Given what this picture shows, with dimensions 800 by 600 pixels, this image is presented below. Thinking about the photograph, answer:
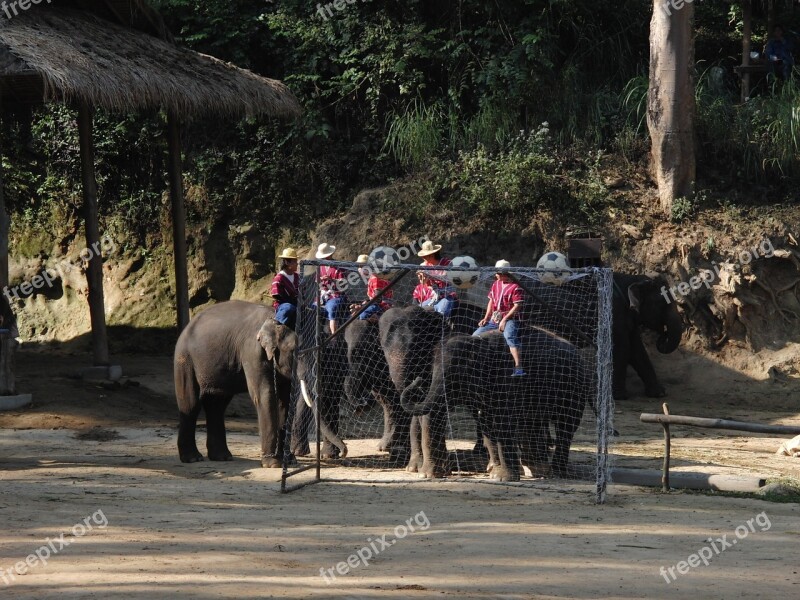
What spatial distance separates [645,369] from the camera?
15914 millimetres

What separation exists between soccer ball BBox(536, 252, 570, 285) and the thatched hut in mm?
4623

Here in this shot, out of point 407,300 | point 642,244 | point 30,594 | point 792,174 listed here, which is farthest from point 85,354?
point 30,594

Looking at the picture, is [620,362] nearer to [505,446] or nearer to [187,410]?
[505,446]

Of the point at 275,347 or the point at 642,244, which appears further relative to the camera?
the point at 642,244

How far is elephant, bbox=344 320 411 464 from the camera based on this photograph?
1130 cm

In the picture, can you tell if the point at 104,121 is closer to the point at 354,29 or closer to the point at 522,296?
→ the point at 354,29

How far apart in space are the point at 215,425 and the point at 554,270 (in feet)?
12.9

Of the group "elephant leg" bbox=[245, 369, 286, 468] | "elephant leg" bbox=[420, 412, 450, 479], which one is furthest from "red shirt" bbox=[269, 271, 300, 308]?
"elephant leg" bbox=[420, 412, 450, 479]

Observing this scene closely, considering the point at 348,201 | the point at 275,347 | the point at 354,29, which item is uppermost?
the point at 354,29

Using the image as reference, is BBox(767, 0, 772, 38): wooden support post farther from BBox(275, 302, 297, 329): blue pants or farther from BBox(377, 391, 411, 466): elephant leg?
BBox(275, 302, 297, 329): blue pants

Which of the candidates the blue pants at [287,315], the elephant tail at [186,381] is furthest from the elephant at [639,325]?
the elephant tail at [186,381]

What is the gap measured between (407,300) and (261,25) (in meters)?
7.39

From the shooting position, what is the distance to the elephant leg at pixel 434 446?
10409 millimetres

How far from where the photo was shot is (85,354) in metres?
18.4
